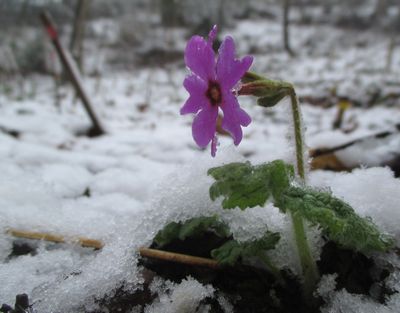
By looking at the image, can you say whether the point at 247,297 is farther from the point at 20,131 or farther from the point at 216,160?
the point at 20,131

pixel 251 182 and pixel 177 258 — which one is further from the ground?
pixel 251 182

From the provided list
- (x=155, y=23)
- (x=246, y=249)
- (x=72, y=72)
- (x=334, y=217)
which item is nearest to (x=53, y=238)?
(x=246, y=249)

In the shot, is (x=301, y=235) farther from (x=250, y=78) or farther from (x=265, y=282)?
(x=250, y=78)

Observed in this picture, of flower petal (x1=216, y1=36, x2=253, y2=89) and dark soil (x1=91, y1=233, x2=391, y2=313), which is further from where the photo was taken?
dark soil (x1=91, y1=233, x2=391, y2=313)

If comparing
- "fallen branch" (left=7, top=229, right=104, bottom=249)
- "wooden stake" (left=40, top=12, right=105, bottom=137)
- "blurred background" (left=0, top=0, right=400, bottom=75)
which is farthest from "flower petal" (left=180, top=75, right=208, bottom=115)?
"blurred background" (left=0, top=0, right=400, bottom=75)

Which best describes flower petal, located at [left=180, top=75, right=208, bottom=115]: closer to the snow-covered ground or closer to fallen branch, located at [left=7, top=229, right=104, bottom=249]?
the snow-covered ground

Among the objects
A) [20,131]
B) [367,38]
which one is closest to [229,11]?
[367,38]
